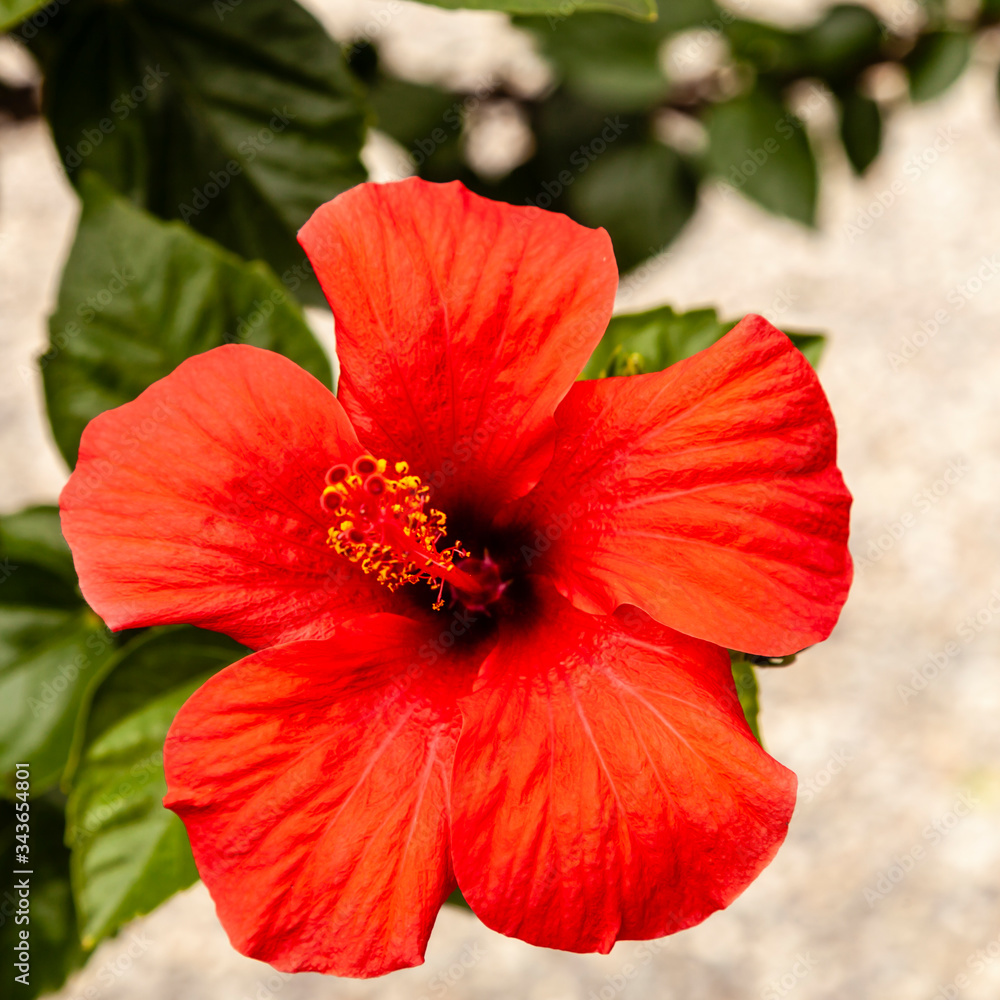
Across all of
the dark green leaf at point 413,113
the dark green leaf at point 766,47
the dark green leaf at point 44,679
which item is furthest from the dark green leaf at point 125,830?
the dark green leaf at point 766,47

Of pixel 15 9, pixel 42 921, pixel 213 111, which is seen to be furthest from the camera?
pixel 42 921

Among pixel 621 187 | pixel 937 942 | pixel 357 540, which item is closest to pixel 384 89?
pixel 621 187

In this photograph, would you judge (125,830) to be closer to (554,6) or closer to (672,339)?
(672,339)

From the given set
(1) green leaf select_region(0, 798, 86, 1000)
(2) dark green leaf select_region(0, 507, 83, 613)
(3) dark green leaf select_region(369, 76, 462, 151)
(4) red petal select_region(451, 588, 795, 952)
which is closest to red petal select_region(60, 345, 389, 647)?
(4) red petal select_region(451, 588, 795, 952)

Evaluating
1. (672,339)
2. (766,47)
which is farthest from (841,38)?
(672,339)

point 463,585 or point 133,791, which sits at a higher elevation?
point 463,585

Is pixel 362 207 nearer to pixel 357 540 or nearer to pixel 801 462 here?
pixel 357 540

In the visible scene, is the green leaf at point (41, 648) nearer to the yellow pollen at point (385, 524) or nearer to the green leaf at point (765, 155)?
the yellow pollen at point (385, 524)
